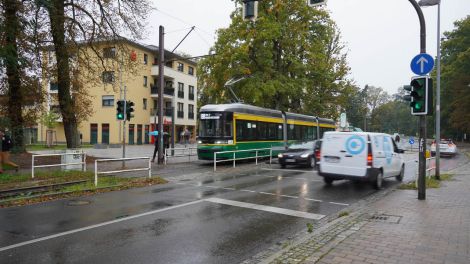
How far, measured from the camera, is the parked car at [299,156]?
18.7 metres

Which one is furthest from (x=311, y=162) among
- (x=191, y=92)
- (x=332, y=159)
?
(x=191, y=92)

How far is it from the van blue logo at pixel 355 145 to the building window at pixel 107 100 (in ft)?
130

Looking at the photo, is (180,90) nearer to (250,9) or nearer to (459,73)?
(459,73)

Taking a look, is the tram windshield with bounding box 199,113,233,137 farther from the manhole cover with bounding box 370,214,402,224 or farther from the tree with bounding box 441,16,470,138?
the tree with bounding box 441,16,470,138

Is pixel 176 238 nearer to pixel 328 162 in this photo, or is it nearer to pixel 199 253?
pixel 199 253

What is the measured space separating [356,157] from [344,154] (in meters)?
0.40

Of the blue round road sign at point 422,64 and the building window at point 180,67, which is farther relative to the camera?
the building window at point 180,67

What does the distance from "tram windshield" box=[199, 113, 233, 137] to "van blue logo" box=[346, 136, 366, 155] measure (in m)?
8.61

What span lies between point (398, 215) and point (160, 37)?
48.4 ft

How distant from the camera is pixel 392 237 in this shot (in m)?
5.92

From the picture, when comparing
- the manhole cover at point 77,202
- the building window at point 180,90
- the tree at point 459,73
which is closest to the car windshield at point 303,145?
the manhole cover at point 77,202

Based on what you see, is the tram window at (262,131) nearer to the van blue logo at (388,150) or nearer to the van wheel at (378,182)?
the van blue logo at (388,150)

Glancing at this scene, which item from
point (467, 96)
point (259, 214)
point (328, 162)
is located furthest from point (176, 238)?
point (467, 96)

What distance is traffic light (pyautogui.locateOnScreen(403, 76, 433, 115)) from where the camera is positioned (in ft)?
30.9
